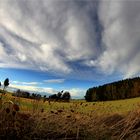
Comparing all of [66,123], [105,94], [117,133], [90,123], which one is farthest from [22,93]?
[105,94]

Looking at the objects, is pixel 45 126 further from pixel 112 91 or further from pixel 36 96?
pixel 112 91

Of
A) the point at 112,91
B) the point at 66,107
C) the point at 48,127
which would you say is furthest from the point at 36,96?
the point at 112,91

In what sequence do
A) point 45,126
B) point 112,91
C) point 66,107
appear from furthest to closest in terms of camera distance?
point 112,91 < point 66,107 < point 45,126

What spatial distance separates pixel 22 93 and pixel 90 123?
6.02 feet

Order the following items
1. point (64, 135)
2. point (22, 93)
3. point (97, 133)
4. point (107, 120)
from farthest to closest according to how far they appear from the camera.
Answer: point (107, 120) < point (22, 93) < point (97, 133) < point (64, 135)

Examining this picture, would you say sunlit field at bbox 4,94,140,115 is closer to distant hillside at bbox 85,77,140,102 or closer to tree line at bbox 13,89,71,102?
tree line at bbox 13,89,71,102

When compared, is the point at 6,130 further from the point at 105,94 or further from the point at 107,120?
the point at 105,94

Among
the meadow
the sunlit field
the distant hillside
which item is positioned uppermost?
the distant hillside

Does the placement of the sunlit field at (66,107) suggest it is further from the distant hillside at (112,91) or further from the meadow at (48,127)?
the distant hillside at (112,91)

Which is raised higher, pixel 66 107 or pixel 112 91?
pixel 112 91

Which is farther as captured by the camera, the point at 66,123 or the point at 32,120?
the point at 66,123

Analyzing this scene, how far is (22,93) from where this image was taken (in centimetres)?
738

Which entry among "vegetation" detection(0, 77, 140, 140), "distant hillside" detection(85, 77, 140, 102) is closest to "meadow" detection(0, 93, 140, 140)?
"vegetation" detection(0, 77, 140, 140)

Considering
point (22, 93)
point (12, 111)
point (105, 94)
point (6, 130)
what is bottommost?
point (6, 130)
